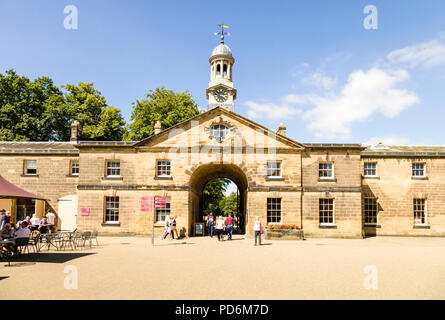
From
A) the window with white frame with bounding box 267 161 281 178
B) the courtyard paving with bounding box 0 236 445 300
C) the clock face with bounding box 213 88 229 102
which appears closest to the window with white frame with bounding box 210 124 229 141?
the window with white frame with bounding box 267 161 281 178

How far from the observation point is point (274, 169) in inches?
961

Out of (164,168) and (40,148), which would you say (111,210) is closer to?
(164,168)

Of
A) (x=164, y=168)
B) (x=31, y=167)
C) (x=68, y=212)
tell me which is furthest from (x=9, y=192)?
(x=31, y=167)

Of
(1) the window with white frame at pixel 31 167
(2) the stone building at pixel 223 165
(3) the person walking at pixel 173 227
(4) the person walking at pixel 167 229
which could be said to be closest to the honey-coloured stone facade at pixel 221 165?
(2) the stone building at pixel 223 165

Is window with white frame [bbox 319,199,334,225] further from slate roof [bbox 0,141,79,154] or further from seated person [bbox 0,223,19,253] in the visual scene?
slate roof [bbox 0,141,79,154]

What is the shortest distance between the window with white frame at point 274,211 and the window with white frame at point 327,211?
11.1 feet

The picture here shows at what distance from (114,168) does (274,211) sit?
1312 cm

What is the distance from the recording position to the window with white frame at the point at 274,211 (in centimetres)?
2403

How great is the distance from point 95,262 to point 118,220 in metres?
12.6

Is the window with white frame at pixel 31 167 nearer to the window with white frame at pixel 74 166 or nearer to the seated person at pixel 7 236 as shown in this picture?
the window with white frame at pixel 74 166

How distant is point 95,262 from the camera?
11977mm

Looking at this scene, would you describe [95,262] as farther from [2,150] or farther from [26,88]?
[26,88]
